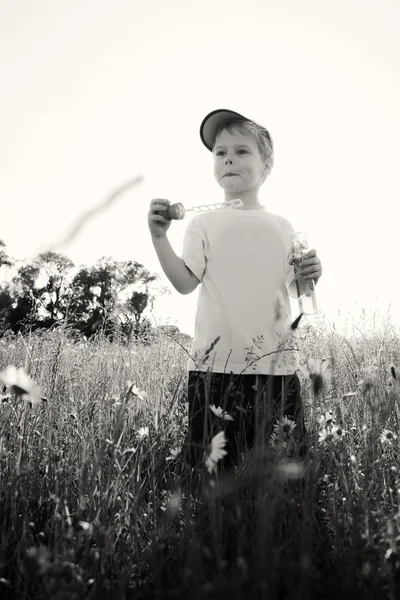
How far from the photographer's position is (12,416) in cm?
198

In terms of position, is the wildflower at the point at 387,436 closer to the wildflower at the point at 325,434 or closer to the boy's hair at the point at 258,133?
the wildflower at the point at 325,434

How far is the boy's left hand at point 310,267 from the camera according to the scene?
6.75 feet

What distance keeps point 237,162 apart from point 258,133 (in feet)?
0.85

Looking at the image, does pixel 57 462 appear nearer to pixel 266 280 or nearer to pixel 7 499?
pixel 7 499

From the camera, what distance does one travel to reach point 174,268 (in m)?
2.17

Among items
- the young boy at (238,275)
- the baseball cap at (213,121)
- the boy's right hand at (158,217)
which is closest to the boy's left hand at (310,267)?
the young boy at (238,275)

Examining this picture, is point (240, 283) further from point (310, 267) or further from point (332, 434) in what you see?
point (332, 434)

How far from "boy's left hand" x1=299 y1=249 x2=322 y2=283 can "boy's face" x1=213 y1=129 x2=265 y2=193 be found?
0.50 m

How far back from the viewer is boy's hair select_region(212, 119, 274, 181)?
2.41m

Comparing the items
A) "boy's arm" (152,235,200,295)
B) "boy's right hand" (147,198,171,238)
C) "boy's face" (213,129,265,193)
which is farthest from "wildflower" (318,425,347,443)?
"boy's face" (213,129,265,193)

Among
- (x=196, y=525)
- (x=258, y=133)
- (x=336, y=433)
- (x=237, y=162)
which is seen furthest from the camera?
(x=258, y=133)

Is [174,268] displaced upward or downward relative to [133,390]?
upward

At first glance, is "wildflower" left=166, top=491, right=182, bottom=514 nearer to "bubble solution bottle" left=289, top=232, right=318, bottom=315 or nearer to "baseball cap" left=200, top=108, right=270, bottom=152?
"bubble solution bottle" left=289, top=232, right=318, bottom=315

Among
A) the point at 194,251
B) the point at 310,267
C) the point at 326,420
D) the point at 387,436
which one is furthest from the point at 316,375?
the point at 194,251
